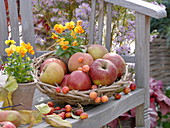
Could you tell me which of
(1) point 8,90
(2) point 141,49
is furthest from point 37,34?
(1) point 8,90

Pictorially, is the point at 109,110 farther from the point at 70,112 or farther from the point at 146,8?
the point at 146,8

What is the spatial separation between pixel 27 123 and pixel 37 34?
1782 mm

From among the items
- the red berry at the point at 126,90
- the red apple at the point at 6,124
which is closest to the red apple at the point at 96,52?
the red berry at the point at 126,90

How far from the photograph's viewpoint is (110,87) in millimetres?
1307

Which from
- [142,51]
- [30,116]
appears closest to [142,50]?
[142,51]

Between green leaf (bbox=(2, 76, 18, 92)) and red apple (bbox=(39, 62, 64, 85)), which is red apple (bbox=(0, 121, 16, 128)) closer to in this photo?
green leaf (bbox=(2, 76, 18, 92))

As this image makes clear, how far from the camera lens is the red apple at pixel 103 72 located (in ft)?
4.34

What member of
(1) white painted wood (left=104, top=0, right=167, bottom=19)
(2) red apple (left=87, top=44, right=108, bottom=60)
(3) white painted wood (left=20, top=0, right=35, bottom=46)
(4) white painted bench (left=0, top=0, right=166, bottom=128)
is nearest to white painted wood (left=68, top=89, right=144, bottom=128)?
(4) white painted bench (left=0, top=0, right=166, bottom=128)

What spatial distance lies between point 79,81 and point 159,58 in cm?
262

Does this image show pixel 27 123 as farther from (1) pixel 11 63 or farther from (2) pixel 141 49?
(2) pixel 141 49

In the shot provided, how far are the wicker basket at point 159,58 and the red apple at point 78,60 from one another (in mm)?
2417

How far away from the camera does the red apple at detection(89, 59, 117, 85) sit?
1323mm

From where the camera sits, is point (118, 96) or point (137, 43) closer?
point (118, 96)

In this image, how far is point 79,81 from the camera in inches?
51.3
